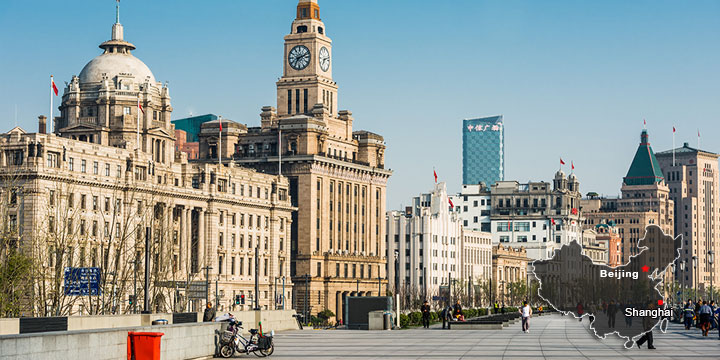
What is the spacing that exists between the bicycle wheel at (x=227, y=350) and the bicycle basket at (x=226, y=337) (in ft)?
0.72

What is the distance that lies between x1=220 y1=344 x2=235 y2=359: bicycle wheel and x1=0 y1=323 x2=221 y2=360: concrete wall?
1.72ft

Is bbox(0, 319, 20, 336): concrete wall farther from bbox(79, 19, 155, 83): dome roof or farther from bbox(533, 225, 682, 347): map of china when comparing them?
bbox(79, 19, 155, 83): dome roof

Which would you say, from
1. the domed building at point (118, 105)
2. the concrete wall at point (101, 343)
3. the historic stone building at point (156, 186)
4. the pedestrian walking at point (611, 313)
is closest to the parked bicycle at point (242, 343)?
the concrete wall at point (101, 343)

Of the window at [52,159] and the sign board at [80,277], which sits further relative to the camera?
the window at [52,159]

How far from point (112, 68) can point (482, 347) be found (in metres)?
112

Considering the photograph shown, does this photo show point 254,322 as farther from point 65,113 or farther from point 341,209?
point 341,209

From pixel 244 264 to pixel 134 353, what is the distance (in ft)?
399

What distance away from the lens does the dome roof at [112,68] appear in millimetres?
160875

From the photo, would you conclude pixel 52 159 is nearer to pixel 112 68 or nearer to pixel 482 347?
pixel 112 68

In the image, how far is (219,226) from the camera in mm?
158125

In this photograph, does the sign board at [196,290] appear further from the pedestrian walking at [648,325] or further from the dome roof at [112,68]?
the pedestrian walking at [648,325]

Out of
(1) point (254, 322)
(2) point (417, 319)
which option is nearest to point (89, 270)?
(1) point (254, 322)

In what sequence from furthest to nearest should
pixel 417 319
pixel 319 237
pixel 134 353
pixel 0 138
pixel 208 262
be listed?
pixel 319 237
pixel 208 262
pixel 0 138
pixel 417 319
pixel 134 353

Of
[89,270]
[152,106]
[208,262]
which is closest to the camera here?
[89,270]
